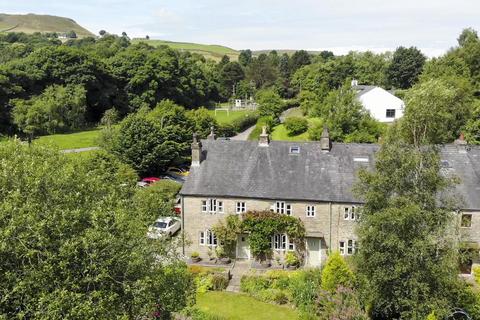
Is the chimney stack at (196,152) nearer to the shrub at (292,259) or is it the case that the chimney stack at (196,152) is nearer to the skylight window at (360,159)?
the shrub at (292,259)

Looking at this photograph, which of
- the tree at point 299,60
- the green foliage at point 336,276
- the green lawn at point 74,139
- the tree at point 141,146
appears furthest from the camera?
the tree at point 299,60

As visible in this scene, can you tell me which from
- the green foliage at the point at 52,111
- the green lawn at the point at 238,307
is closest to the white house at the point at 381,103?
the green foliage at the point at 52,111

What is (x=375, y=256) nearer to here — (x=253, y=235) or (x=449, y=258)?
(x=449, y=258)

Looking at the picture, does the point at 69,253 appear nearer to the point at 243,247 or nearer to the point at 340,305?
the point at 340,305

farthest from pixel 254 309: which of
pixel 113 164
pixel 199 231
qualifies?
pixel 113 164

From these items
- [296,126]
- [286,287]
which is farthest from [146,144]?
[286,287]
